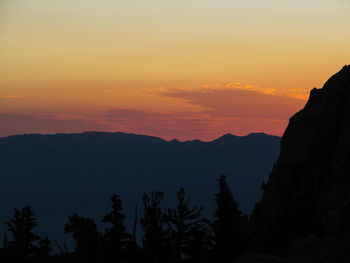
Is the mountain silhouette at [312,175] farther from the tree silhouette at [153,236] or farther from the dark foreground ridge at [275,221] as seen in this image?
the tree silhouette at [153,236]

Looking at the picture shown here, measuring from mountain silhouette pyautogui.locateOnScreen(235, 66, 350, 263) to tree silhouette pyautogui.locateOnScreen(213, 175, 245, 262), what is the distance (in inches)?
106

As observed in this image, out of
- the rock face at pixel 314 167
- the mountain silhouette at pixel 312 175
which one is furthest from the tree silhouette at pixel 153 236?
the rock face at pixel 314 167

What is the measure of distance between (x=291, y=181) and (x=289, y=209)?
19.6ft

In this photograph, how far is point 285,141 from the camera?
2714 inches

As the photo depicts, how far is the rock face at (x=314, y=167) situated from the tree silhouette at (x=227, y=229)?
2.82 m

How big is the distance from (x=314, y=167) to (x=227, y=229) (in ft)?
66.5

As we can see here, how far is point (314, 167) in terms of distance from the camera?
61906mm

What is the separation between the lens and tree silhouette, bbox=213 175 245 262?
147 ft

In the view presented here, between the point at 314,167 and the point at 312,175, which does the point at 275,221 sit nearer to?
the point at 312,175

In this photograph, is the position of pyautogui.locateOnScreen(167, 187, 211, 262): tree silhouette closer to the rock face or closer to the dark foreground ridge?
the dark foreground ridge

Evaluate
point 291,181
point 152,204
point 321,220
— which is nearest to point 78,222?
point 152,204

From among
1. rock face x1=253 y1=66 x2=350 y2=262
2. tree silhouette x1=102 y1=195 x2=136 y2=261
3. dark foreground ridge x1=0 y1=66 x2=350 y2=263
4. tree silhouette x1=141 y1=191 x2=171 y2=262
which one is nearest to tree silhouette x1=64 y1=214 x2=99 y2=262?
dark foreground ridge x1=0 y1=66 x2=350 y2=263


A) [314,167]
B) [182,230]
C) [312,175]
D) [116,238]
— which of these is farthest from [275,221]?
[116,238]

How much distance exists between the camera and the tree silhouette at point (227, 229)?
44.7 metres
